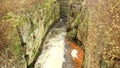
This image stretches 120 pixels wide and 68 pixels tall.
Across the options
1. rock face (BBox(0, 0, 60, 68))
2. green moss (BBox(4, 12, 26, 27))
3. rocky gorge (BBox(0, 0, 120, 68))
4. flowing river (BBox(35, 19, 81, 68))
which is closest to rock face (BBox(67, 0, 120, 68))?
rocky gorge (BBox(0, 0, 120, 68))

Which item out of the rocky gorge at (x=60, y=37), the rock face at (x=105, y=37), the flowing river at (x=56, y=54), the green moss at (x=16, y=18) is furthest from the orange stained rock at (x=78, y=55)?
the green moss at (x=16, y=18)

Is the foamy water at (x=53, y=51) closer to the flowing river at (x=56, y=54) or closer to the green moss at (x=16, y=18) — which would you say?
the flowing river at (x=56, y=54)

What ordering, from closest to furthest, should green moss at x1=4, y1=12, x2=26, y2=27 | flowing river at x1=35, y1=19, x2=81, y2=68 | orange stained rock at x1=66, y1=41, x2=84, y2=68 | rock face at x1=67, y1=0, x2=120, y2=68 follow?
rock face at x1=67, y1=0, x2=120, y2=68 < green moss at x1=4, y1=12, x2=26, y2=27 < orange stained rock at x1=66, y1=41, x2=84, y2=68 < flowing river at x1=35, y1=19, x2=81, y2=68

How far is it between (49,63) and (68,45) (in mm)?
5779

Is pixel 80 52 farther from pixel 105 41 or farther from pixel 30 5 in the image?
pixel 105 41

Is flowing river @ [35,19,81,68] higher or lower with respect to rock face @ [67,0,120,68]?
lower

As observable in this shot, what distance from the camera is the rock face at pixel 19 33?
17.3 m

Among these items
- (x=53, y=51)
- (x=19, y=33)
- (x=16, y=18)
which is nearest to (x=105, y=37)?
(x=19, y=33)

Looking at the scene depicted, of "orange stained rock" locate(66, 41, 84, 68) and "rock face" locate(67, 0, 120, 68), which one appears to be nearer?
"rock face" locate(67, 0, 120, 68)

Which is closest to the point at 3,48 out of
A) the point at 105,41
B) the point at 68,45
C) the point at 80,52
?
the point at 105,41

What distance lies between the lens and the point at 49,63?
24562mm

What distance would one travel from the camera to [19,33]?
1977 centimetres

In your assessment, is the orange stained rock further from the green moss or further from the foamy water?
the green moss

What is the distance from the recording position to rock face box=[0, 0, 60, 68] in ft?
56.7
